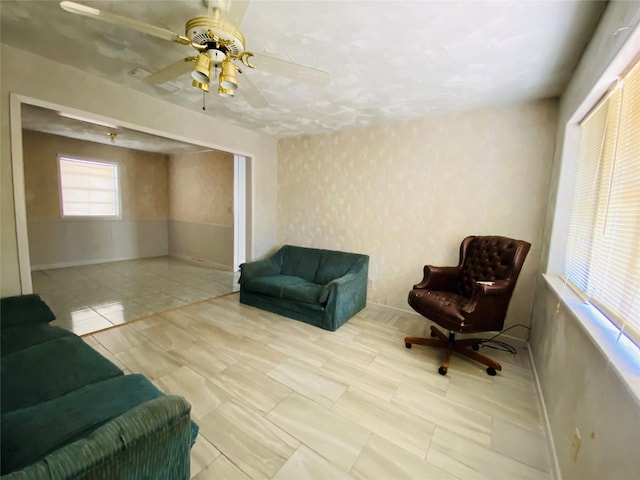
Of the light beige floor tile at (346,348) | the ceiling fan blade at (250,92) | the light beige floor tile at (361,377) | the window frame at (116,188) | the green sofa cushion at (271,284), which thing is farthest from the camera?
the window frame at (116,188)

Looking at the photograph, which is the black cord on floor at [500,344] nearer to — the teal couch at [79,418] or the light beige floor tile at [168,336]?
the teal couch at [79,418]

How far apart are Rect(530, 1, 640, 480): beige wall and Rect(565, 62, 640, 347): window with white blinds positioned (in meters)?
0.14

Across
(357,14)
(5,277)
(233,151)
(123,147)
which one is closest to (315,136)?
(233,151)

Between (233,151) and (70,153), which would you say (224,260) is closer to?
(233,151)

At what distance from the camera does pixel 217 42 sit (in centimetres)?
138

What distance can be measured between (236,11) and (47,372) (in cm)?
212

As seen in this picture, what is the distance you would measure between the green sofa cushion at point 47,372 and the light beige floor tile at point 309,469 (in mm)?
1088

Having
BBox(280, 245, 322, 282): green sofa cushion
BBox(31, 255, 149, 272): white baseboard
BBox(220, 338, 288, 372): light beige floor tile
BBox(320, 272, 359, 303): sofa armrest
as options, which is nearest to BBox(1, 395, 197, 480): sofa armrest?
BBox(220, 338, 288, 372): light beige floor tile

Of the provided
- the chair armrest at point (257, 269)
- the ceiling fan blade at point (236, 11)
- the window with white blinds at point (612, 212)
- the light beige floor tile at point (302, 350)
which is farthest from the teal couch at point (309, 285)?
the ceiling fan blade at point (236, 11)

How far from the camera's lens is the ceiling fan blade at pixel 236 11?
1.20m

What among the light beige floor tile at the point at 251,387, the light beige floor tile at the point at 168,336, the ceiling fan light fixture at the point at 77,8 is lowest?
the light beige floor tile at the point at 251,387

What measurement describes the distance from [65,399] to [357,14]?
2.50 m

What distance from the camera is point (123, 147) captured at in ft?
19.0

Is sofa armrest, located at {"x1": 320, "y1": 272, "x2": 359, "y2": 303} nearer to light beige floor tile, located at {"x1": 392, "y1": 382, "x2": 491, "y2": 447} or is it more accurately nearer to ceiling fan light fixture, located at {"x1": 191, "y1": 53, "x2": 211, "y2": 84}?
light beige floor tile, located at {"x1": 392, "y1": 382, "x2": 491, "y2": 447}
